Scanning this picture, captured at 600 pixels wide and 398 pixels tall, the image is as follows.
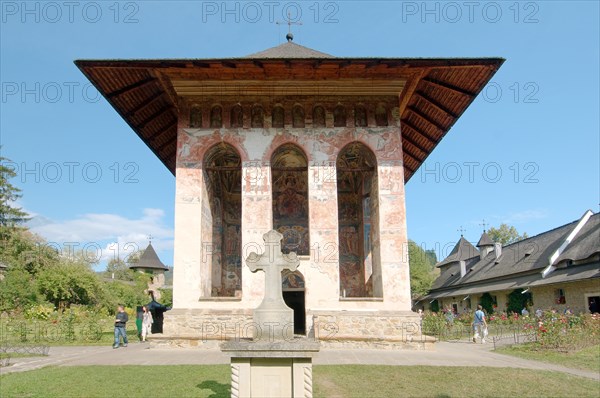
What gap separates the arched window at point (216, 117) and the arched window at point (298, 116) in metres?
2.39

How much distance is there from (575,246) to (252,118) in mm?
21398

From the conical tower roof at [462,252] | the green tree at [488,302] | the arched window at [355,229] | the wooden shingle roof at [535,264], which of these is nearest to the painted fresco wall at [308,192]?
the arched window at [355,229]

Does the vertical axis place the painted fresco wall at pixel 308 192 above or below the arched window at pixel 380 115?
below

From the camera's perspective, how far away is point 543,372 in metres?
8.72

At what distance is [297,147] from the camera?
1483cm

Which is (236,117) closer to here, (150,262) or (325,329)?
(325,329)

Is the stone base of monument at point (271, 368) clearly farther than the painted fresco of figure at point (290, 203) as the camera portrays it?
No

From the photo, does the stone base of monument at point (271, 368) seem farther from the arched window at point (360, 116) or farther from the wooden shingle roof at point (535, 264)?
the wooden shingle roof at point (535, 264)

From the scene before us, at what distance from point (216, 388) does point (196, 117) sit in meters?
9.90

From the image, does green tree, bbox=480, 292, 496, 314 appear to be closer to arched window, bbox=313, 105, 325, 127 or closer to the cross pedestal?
arched window, bbox=313, 105, 325, 127

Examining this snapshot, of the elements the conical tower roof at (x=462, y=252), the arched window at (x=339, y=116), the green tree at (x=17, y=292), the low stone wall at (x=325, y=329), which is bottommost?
the low stone wall at (x=325, y=329)

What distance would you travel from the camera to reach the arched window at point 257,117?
14.8 meters

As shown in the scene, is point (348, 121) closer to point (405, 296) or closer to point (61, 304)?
point (405, 296)

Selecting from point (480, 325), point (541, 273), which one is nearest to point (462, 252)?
point (541, 273)
